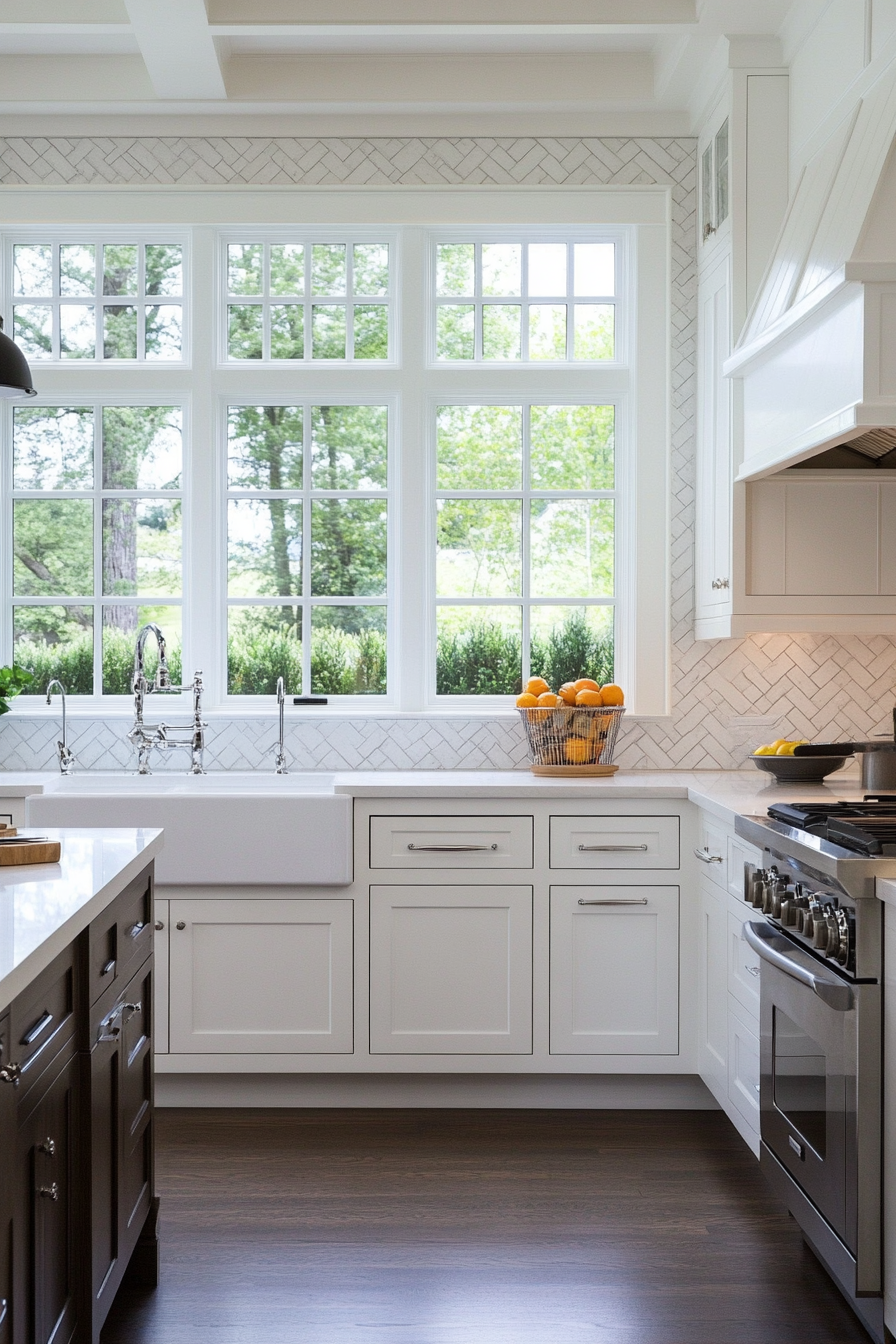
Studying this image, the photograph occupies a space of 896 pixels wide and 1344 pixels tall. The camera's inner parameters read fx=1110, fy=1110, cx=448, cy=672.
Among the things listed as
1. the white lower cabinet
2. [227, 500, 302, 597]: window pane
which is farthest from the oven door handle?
[227, 500, 302, 597]: window pane

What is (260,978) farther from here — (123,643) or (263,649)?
(123,643)

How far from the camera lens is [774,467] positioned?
9.90 feet

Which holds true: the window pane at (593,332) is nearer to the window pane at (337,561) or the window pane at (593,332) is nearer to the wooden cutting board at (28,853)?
the window pane at (337,561)

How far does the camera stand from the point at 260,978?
330 cm

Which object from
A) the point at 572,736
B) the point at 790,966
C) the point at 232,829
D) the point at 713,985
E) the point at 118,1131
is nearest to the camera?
the point at 118,1131

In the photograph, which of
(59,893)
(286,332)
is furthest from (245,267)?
(59,893)

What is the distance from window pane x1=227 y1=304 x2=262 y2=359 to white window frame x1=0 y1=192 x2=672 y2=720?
7 cm

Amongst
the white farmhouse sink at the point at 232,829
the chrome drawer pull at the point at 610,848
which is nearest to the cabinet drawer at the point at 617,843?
the chrome drawer pull at the point at 610,848

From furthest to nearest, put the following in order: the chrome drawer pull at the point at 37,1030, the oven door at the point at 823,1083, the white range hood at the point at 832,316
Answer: the white range hood at the point at 832,316
the oven door at the point at 823,1083
the chrome drawer pull at the point at 37,1030

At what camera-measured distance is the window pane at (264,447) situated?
3998mm

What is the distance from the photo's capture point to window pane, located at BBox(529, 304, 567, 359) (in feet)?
13.1

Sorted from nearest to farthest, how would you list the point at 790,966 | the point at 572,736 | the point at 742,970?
1. the point at 790,966
2. the point at 742,970
3. the point at 572,736

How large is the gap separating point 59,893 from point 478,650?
7.75ft

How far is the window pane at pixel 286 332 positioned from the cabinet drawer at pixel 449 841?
5.77 ft
